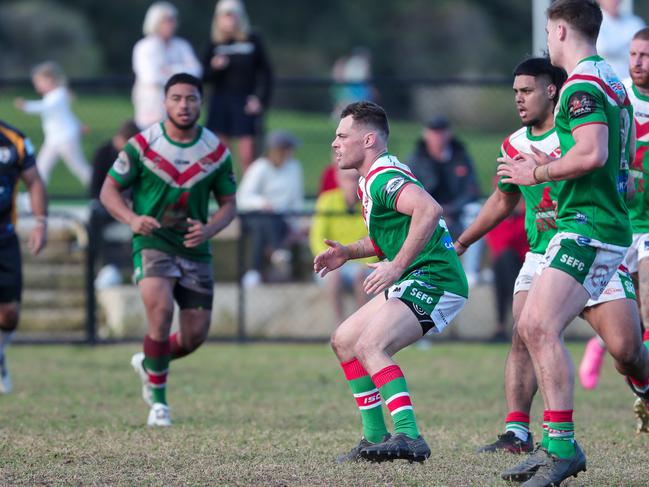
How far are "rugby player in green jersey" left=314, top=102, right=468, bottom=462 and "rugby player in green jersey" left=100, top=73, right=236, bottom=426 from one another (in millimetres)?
1898

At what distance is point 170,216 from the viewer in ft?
27.4

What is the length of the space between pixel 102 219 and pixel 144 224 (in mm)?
5662

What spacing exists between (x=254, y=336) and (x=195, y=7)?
30.2 meters

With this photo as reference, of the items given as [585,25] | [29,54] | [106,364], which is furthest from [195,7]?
[585,25]

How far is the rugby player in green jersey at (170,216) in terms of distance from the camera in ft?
27.0

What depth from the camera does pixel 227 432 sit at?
7.80 m

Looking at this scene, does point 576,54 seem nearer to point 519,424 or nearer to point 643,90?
point 643,90

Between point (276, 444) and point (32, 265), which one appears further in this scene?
point (32, 265)

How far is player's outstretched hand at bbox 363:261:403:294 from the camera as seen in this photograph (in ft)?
19.9

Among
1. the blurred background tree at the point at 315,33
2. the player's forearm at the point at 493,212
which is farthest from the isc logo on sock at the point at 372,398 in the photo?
the blurred background tree at the point at 315,33

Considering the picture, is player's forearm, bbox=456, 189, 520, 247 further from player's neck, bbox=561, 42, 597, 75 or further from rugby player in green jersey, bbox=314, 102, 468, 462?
player's neck, bbox=561, 42, 597, 75

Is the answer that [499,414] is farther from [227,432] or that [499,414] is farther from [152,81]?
[152,81]

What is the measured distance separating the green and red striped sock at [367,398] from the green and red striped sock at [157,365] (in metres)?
2.12

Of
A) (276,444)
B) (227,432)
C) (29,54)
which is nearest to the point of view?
(276,444)
